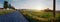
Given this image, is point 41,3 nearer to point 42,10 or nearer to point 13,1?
point 42,10

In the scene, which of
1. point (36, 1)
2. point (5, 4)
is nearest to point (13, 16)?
point (5, 4)

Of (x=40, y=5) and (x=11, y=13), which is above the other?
(x=40, y=5)

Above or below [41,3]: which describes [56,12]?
below

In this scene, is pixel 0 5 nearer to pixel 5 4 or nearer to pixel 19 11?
pixel 5 4

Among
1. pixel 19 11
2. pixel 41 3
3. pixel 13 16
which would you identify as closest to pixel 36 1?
pixel 41 3

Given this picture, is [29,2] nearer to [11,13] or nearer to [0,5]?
[11,13]

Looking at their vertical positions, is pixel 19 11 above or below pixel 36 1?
below

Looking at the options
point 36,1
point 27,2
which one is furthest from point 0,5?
point 36,1
